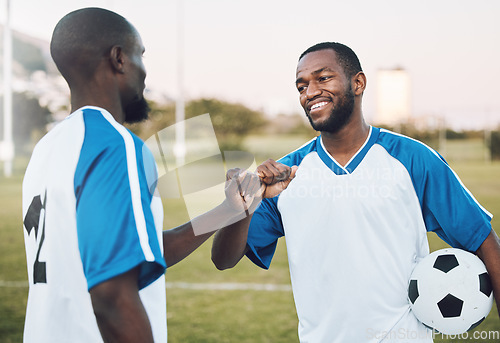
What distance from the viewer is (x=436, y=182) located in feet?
7.84

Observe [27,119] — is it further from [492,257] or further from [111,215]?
[111,215]

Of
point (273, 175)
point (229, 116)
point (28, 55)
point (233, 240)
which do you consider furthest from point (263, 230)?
point (229, 116)

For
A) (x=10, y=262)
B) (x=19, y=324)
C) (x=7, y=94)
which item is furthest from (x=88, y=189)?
(x=7, y=94)

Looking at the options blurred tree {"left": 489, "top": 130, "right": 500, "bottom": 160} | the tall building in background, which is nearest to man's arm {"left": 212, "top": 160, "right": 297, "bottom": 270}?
blurred tree {"left": 489, "top": 130, "right": 500, "bottom": 160}

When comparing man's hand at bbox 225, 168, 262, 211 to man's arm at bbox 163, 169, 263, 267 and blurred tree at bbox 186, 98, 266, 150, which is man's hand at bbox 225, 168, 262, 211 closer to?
man's arm at bbox 163, 169, 263, 267

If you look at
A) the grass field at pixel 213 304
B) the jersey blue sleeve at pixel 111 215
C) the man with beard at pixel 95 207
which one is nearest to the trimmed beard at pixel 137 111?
the man with beard at pixel 95 207

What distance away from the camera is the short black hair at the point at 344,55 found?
9.27 ft

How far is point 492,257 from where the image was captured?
2.35 meters

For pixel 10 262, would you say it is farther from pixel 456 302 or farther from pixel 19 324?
pixel 456 302

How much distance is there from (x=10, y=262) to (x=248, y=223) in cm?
654

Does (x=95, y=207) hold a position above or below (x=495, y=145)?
above

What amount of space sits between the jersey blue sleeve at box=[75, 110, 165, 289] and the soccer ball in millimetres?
1359

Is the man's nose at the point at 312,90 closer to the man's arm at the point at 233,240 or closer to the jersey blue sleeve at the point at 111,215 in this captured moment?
the man's arm at the point at 233,240

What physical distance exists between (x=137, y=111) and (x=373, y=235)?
1.25 meters
